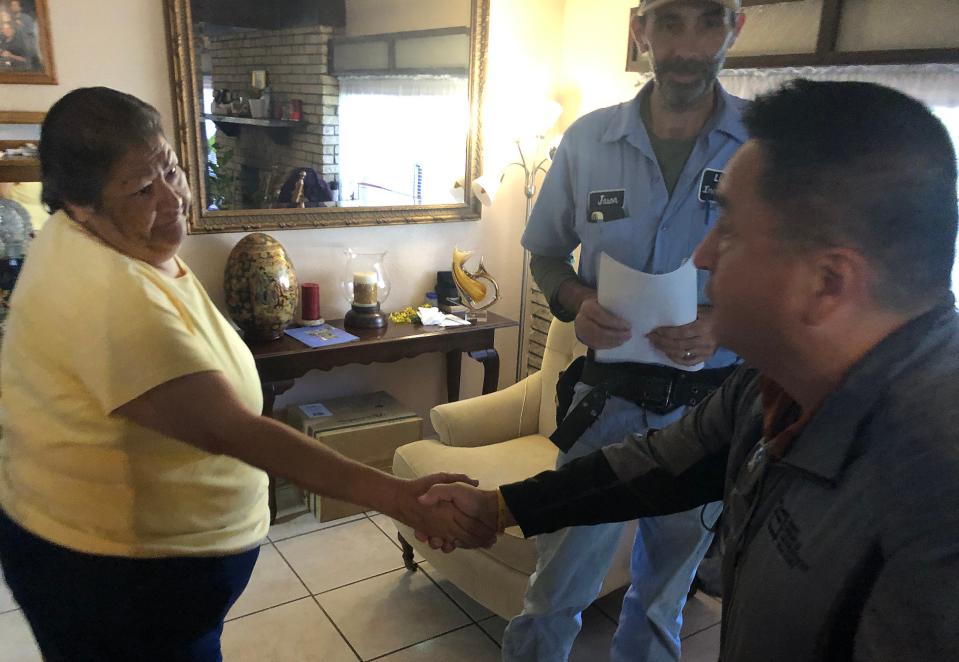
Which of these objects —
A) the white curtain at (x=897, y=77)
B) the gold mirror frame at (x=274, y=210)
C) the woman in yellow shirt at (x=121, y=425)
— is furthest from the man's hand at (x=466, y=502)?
the gold mirror frame at (x=274, y=210)

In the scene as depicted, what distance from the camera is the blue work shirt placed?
5.11 ft

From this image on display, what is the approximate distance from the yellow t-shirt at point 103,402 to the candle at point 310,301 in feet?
5.87

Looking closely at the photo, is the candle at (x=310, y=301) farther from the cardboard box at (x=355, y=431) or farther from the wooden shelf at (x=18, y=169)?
the wooden shelf at (x=18, y=169)

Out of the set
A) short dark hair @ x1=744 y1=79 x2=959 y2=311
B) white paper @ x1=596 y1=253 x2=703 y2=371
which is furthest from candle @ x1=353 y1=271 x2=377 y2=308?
short dark hair @ x1=744 y1=79 x2=959 y2=311

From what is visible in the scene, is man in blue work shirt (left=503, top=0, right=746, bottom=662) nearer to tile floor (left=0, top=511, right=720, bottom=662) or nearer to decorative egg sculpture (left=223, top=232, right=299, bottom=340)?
tile floor (left=0, top=511, right=720, bottom=662)

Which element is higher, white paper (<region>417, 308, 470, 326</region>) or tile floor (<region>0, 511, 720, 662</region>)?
white paper (<region>417, 308, 470, 326</region>)

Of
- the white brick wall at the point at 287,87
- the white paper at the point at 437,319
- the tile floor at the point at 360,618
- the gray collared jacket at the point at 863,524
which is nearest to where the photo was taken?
the gray collared jacket at the point at 863,524

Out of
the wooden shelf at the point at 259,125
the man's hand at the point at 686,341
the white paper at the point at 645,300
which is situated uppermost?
the wooden shelf at the point at 259,125

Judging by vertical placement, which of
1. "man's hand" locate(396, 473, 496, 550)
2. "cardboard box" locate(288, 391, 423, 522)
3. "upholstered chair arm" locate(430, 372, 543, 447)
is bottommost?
"cardboard box" locate(288, 391, 423, 522)

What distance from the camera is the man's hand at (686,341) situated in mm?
1481

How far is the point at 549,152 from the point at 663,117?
183 centimetres

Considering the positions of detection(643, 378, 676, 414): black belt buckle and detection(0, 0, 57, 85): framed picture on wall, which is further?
detection(0, 0, 57, 85): framed picture on wall

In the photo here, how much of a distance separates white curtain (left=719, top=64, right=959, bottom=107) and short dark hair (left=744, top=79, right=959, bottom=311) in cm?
118

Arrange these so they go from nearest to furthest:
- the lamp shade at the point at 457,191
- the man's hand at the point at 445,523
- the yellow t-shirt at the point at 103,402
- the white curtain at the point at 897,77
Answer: the yellow t-shirt at the point at 103,402, the man's hand at the point at 445,523, the white curtain at the point at 897,77, the lamp shade at the point at 457,191
